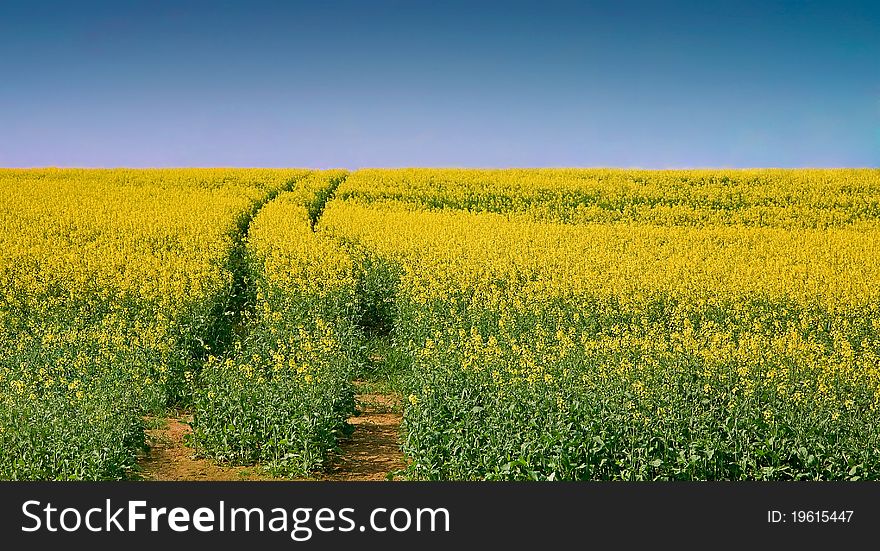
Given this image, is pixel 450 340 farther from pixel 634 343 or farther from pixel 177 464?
pixel 177 464

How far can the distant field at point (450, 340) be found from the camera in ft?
29.6

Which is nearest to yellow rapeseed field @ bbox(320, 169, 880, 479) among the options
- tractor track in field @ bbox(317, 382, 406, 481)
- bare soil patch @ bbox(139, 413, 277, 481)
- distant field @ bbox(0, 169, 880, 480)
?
distant field @ bbox(0, 169, 880, 480)

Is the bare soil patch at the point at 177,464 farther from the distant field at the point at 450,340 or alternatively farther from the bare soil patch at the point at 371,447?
the bare soil patch at the point at 371,447

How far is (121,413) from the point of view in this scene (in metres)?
10.5

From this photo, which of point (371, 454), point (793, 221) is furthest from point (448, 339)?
point (793, 221)

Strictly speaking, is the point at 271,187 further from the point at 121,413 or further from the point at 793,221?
the point at 121,413

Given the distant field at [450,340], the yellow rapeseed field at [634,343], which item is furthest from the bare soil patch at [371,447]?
the yellow rapeseed field at [634,343]

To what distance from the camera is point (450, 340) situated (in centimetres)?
1328

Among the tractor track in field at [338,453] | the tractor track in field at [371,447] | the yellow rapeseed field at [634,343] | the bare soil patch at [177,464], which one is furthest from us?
the tractor track in field at [371,447]

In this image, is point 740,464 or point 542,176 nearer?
point 740,464

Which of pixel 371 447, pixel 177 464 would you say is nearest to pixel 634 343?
pixel 371 447

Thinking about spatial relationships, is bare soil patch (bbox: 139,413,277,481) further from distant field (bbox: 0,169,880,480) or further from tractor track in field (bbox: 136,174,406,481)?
distant field (bbox: 0,169,880,480)

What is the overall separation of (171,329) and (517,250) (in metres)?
8.71

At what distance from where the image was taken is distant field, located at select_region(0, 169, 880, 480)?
9.03 meters
